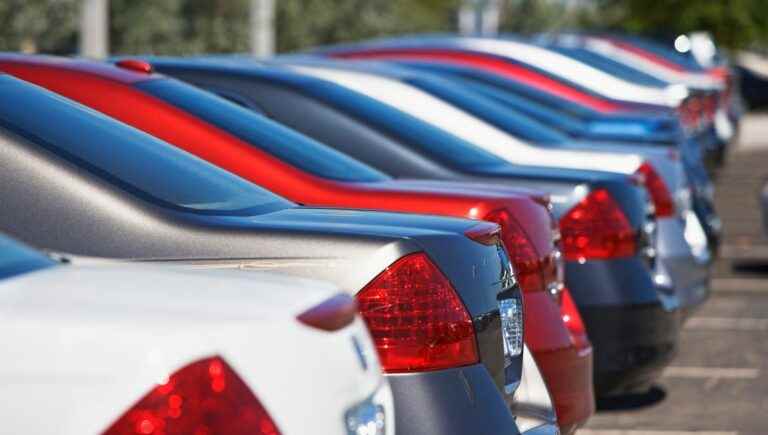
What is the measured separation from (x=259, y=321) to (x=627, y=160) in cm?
578

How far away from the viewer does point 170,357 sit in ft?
10.3

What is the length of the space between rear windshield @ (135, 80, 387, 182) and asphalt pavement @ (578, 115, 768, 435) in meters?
2.23

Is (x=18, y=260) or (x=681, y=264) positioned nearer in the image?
(x=18, y=260)

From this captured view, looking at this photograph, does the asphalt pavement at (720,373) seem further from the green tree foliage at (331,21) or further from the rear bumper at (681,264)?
the green tree foliage at (331,21)

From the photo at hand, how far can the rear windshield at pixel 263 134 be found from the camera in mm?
6266

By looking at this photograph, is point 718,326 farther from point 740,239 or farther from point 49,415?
point 49,415

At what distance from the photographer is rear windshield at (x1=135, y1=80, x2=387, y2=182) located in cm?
627

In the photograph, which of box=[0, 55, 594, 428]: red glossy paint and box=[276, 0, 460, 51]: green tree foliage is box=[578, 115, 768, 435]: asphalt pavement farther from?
box=[276, 0, 460, 51]: green tree foliage

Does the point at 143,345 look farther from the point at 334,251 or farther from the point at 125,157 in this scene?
the point at 125,157

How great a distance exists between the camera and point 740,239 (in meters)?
17.7

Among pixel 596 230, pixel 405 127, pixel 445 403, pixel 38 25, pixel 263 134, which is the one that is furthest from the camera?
pixel 38 25

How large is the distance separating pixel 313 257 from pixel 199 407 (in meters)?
1.28

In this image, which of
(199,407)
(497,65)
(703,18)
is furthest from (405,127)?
(703,18)

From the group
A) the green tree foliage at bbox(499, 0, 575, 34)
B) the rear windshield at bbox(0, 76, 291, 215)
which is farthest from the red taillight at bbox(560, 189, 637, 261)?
the green tree foliage at bbox(499, 0, 575, 34)
